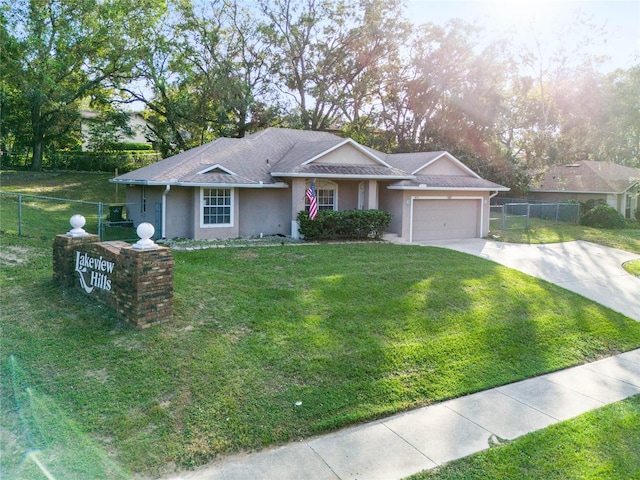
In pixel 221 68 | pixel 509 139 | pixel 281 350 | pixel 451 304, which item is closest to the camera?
pixel 281 350

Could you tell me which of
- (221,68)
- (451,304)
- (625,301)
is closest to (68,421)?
(451,304)

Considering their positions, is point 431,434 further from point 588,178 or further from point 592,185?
point 588,178

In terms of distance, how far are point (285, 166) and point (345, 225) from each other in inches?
129

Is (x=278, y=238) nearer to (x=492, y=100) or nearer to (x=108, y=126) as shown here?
(x=492, y=100)

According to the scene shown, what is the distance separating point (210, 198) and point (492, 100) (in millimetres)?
22540

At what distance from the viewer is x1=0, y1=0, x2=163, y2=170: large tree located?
28781 millimetres

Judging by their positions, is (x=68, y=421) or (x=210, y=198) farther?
(x=210, y=198)

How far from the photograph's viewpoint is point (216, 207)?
659 inches

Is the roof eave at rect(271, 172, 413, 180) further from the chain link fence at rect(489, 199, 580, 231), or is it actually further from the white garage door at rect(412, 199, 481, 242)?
the chain link fence at rect(489, 199, 580, 231)

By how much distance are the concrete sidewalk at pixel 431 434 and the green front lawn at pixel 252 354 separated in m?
0.21

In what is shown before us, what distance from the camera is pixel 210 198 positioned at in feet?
54.4

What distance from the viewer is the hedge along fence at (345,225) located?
16906 mm

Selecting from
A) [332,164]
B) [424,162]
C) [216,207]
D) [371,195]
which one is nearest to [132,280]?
[216,207]

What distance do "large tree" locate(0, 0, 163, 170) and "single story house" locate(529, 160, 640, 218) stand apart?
29.2 m
